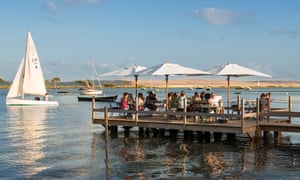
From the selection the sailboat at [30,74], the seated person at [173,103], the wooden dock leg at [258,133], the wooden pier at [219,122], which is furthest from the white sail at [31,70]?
the wooden dock leg at [258,133]

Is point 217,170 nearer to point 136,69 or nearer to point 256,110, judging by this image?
point 256,110

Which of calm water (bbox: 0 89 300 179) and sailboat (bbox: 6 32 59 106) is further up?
sailboat (bbox: 6 32 59 106)

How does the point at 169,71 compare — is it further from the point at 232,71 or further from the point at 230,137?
the point at 230,137

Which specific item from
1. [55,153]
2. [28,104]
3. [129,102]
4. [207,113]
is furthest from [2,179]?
[28,104]

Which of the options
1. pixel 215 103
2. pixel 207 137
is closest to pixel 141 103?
pixel 207 137

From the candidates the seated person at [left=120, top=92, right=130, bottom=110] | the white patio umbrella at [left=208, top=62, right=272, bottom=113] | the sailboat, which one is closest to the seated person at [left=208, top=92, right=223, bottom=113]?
the white patio umbrella at [left=208, top=62, right=272, bottom=113]

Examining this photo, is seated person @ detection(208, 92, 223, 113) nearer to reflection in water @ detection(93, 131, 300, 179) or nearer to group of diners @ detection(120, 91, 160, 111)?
reflection in water @ detection(93, 131, 300, 179)

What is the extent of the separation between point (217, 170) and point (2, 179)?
6986 mm

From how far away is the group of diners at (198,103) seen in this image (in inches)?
779

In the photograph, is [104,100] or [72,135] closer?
[72,135]

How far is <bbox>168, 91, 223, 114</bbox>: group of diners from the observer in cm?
1978

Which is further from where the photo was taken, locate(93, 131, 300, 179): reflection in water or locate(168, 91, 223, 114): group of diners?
locate(168, 91, 223, 114): group of diners

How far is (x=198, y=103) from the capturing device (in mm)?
20250

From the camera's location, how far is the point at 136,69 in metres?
24.1
